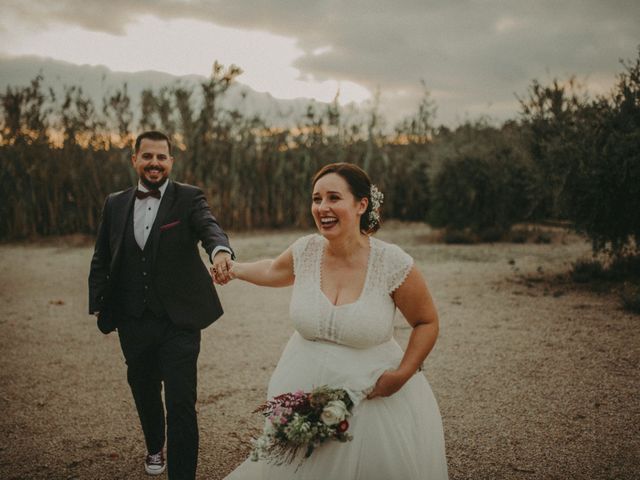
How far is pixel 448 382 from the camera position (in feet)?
16.0

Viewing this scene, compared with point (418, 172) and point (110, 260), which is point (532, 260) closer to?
point (418, 172)

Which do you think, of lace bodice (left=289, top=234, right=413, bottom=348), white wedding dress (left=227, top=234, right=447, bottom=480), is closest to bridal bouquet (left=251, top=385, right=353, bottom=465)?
white wedding dress (left=227, top=234, right=447, bottom=480)

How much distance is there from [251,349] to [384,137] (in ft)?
44.9

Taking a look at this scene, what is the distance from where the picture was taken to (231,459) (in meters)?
3.57

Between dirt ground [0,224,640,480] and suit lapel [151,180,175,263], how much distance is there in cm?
156

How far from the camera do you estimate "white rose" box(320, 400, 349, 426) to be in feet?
7.25

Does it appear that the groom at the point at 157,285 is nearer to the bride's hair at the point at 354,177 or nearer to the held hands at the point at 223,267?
the held hands at the point at 223,267

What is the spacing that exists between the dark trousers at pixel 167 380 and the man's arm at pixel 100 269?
21 centimetres

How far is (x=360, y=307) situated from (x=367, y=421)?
535mm

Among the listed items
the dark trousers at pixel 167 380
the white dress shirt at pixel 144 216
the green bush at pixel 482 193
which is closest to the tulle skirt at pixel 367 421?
the dark trousers at pixel 167 380

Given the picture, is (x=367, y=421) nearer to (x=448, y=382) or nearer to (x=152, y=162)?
(x=152, y=162)

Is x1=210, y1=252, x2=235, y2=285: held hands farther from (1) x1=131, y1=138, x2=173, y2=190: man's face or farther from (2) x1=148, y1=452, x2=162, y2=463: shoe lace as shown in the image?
(2) x1=148, y1=452, x2=162, y2=463: shoe lace

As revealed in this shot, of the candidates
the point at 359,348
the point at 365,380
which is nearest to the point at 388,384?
the point at 365,380

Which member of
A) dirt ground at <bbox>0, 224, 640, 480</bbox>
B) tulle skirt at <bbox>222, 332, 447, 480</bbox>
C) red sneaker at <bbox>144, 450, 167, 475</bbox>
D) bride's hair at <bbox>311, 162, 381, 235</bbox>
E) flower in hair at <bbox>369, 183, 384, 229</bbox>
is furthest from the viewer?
dirt ground at <bbox>0, 224, 640, 480</bbox>
